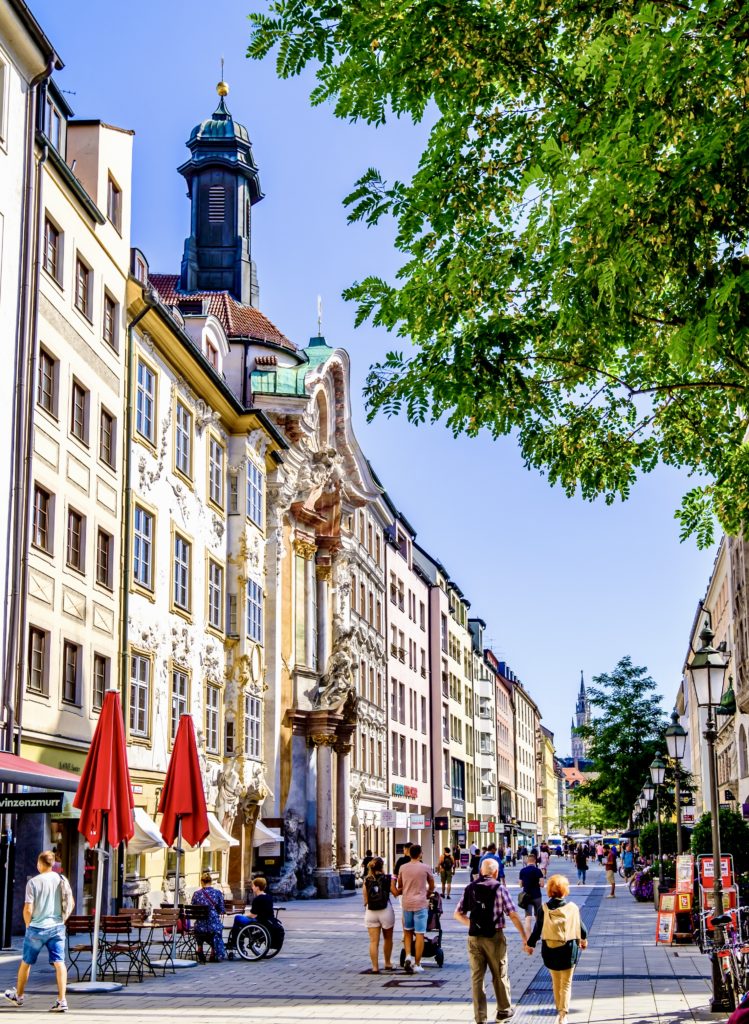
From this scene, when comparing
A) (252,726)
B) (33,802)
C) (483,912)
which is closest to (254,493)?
(252,726)

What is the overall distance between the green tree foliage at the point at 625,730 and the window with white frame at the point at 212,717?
953 inches

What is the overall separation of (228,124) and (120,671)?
3028 centimetres

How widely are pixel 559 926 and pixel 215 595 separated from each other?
23980mm

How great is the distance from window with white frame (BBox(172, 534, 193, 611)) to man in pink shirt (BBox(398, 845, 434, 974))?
45.4ft

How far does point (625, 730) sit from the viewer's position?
56.1 metres

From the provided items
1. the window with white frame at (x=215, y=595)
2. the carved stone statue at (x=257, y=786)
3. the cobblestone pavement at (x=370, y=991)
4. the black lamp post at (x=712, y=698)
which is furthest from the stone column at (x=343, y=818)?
the black lamp post at (x=712, y=698)

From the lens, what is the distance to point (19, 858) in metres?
22.6

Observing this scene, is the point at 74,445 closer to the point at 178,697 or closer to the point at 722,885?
the point at 178,697

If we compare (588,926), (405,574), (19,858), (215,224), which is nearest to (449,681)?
(405,574)

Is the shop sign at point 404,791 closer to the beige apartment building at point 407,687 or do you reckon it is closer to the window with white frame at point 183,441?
the beige apartment building at point 407,687

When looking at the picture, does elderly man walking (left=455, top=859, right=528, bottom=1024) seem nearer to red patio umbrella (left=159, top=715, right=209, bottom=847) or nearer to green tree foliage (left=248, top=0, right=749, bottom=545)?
green tree foliage (left=248, top=0, right=749, bottom=545)

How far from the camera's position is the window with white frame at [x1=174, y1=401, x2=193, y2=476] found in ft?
106

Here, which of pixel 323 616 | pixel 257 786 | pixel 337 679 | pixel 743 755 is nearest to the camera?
pixel 257 786

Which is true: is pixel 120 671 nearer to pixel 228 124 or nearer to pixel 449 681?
pixel 228 124
